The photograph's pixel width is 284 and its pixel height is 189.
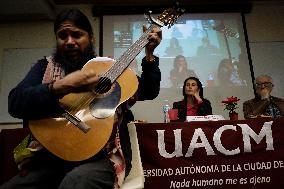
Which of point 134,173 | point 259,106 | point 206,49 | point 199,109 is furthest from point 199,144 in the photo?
point 206,49

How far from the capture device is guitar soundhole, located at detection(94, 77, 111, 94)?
1237 millimetres

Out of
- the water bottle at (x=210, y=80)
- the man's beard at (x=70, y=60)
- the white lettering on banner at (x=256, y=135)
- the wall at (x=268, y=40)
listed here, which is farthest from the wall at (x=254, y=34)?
the man's beard at (x=70, y=60)

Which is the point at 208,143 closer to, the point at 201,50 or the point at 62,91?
the point at 62,91

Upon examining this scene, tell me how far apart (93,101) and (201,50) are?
376 cm

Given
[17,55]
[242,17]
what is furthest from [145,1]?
[17,55]

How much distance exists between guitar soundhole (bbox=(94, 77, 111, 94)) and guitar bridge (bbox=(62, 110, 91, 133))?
0.15 meters

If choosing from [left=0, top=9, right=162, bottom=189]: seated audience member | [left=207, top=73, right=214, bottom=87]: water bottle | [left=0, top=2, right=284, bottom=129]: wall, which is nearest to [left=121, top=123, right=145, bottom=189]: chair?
[left=0, top=9, right=162, bottom=189]: seated audience member

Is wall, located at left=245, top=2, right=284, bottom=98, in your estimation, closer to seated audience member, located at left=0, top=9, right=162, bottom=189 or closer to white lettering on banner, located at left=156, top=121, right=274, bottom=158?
white lettering on banner, located at left=156, top=121, right=274, bottom=158

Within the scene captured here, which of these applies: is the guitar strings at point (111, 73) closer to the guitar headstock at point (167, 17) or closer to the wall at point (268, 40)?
the guitar headstock at point (167, 17)

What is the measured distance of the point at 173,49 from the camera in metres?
4.72

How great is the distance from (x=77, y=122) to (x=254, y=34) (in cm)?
443

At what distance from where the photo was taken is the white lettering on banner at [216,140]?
2.02m

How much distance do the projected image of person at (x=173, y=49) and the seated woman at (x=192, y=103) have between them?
1.09 meters

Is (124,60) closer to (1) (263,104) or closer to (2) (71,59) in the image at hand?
(2) (71,59)
